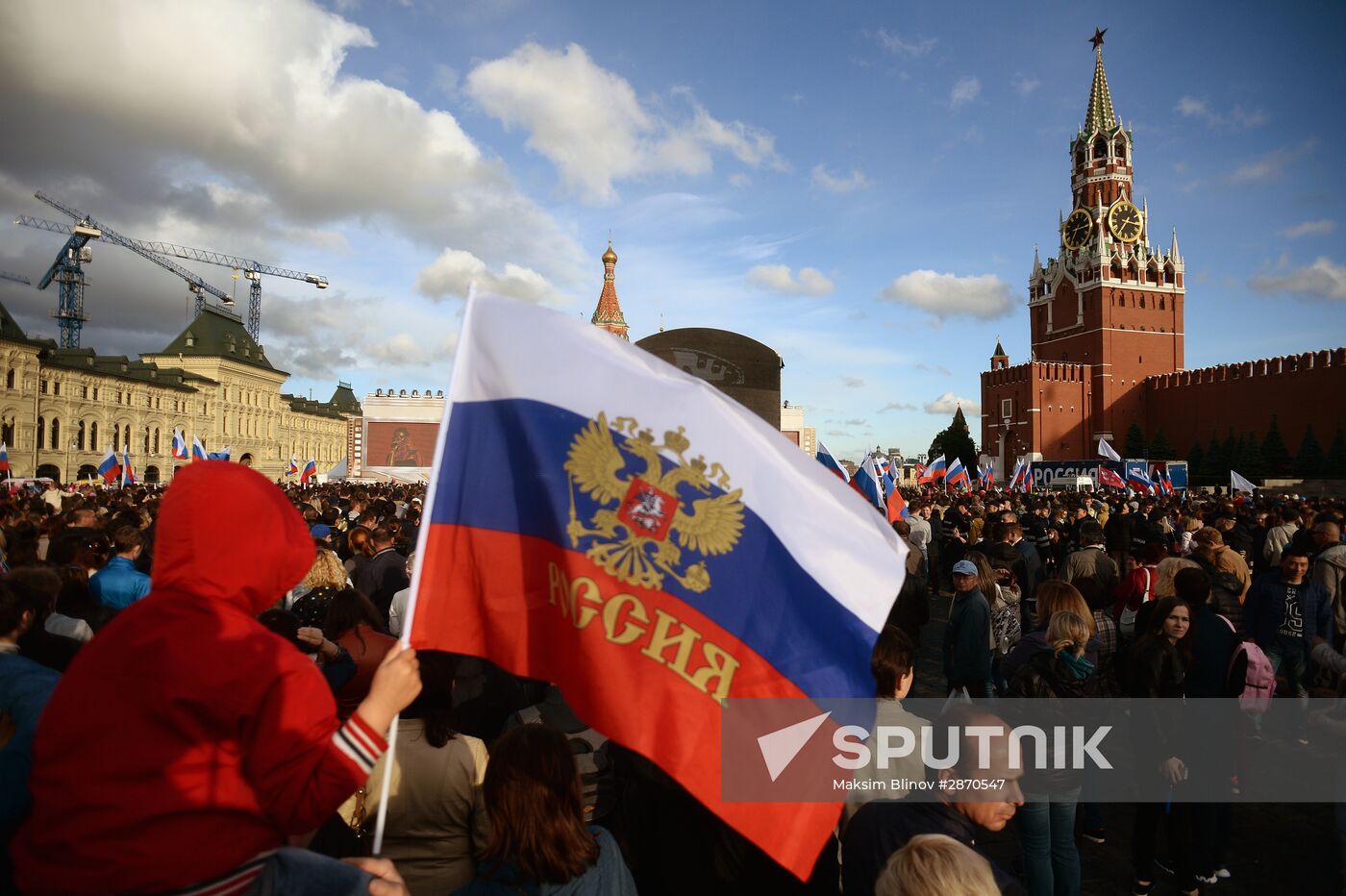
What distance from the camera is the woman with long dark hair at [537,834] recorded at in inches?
80.8

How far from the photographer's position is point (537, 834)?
206 cm

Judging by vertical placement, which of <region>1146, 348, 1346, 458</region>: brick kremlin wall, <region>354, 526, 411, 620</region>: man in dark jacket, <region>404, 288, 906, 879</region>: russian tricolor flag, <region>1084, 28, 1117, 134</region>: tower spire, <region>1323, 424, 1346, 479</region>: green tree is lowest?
<region>354, 526, 411, 620</region>: man in dark jacket

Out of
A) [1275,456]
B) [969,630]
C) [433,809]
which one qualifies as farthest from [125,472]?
[1275,456]

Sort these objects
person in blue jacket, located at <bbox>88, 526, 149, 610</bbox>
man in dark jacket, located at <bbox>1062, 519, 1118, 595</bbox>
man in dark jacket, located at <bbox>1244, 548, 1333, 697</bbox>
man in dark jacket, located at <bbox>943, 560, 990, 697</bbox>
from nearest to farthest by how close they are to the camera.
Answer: person in blue jacket, located at <bbox>88, 526, 149, 610</bbox> → man in dark jacket, located at <bbox>943, 560, 990, 697</bbox> → man in dark jacket, located at <bbox>1244, 548, 1333, 697</bbox> → man in dark jacket, located at <bbox>1062, 519, 1118, 595</bbox>

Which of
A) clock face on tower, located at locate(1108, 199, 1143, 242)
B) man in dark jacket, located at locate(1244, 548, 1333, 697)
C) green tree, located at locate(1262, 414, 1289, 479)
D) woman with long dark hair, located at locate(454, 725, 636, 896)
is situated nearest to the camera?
woman with long dark hair, located at locate(454, 725, 636, 896)

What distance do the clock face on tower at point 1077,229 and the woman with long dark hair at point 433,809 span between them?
278 ft

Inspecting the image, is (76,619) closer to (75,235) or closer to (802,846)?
(802,846)

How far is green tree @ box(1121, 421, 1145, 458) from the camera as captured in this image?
63.1 m

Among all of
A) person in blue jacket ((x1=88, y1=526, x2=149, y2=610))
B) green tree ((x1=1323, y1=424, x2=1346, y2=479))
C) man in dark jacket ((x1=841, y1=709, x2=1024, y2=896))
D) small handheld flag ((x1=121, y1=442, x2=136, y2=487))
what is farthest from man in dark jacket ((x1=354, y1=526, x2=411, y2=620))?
green tree ((x1=1323, y1=424, x2=1346, y2=479))

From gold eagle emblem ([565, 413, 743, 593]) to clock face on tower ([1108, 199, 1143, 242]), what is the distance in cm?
→ 8457

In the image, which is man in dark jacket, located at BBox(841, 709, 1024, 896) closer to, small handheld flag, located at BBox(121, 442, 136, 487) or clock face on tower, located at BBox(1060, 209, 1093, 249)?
small handheld flag, located at BBox(121, 442, 136, 487)

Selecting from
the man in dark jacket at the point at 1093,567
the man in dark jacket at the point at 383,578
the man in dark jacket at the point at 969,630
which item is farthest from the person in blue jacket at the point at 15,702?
the man in dark jacket at the point at 1093,567

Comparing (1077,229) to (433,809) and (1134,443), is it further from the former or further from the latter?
(433,809)

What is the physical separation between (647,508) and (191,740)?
136cm
